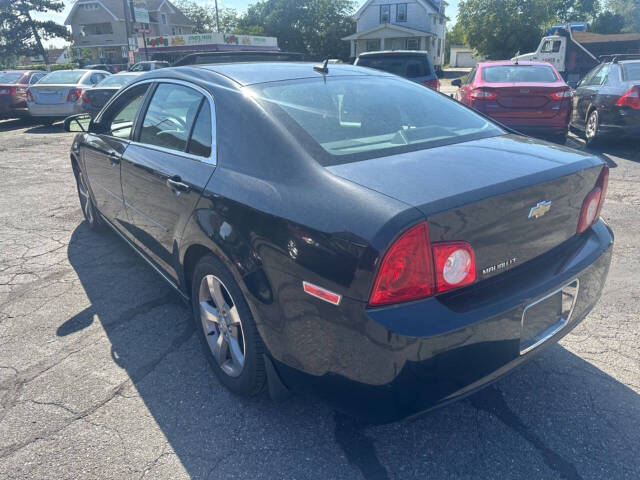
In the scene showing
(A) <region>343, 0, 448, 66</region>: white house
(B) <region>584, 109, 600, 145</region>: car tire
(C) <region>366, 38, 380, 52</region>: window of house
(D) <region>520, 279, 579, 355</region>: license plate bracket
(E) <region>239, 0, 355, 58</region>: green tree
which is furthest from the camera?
(E) <region>239, 0, 355, 58</region>: green tree

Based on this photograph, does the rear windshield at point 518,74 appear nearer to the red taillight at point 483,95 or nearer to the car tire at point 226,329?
the red taillight at point 483,95

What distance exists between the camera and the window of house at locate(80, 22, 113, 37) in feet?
191

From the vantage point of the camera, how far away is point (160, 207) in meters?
2.93

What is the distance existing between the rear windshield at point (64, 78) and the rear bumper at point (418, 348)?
13963 millimetres

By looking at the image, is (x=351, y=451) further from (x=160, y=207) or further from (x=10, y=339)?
(x=10, y=339)

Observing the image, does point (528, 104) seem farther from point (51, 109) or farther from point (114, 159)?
point (51, 109)

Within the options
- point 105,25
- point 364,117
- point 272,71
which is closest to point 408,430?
point 364,117

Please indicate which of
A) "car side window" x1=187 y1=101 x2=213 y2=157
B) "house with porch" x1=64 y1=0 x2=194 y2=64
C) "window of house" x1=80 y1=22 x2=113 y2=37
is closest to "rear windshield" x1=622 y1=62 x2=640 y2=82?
"car side window" x1=187 y1=101 x2=213 y2=157

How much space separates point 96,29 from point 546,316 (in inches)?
2692

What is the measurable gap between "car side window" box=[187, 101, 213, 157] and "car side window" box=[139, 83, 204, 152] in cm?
6

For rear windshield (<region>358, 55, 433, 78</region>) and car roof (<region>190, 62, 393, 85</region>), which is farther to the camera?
rear windshield (<region>358, 55, 433, 78</region>)

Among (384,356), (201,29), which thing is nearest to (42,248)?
(384,356)

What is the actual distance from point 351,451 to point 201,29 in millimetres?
80408

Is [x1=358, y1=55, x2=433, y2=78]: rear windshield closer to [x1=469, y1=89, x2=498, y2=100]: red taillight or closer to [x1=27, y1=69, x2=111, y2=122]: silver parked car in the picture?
[x1=469, y1=89, x2=498, y2=100]: red taillight
